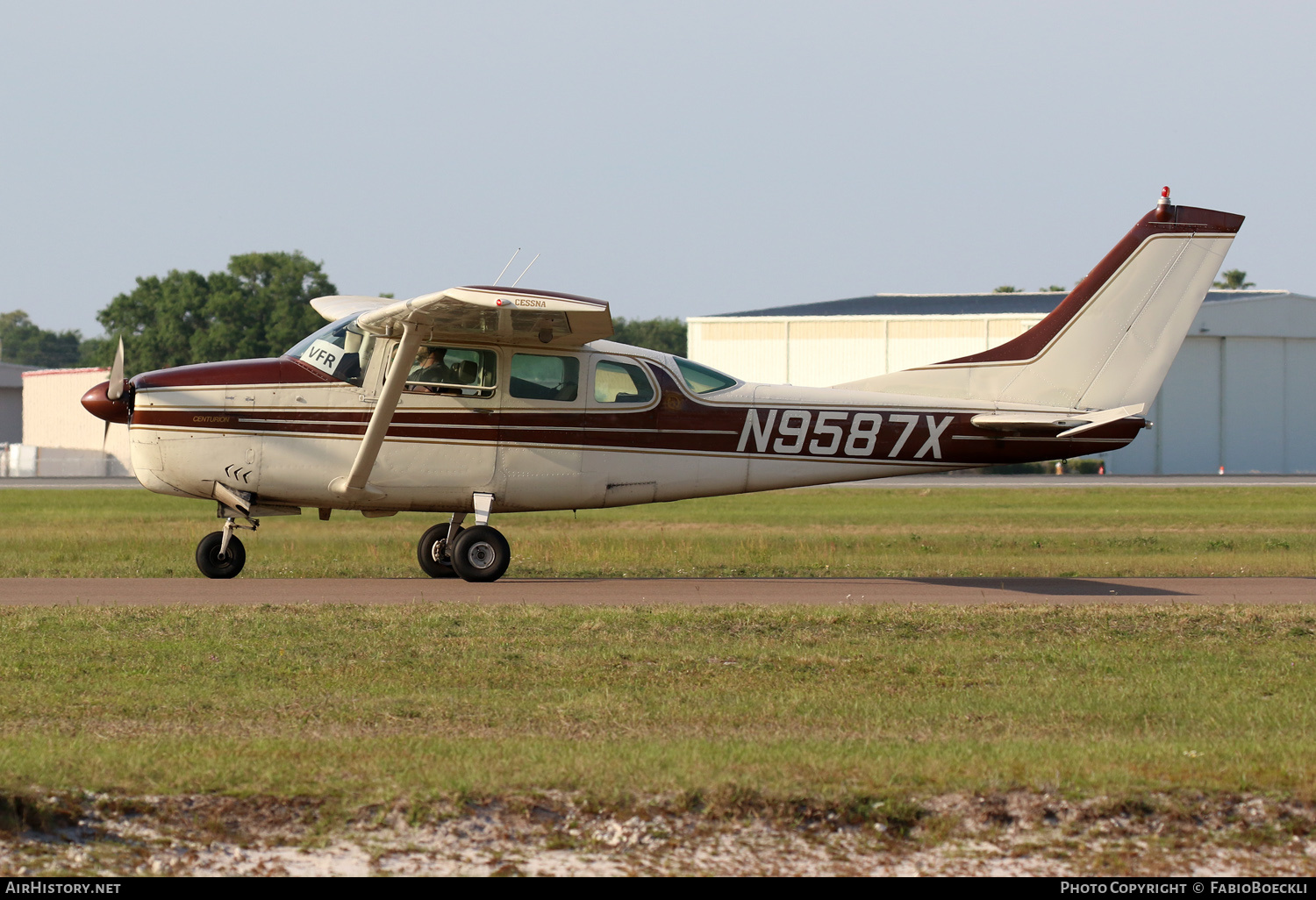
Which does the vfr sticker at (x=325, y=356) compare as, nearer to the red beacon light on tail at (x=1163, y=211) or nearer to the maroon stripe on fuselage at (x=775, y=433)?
the maroon stripe on fuselage at (x=775, y=433)

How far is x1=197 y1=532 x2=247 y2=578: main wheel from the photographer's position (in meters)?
14.2

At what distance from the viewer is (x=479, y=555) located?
14.3 meters

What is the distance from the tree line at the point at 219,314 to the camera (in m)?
83.8

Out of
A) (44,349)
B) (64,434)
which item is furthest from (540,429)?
(44,349)

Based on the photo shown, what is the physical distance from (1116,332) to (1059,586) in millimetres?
2936

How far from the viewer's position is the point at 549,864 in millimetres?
5039

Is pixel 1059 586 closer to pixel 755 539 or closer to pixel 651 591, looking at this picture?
pixel 651 591

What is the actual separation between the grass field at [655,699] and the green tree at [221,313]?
75.3 metres

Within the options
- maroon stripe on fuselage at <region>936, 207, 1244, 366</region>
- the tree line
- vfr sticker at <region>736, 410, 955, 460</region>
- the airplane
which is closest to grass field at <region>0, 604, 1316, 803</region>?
the airplane

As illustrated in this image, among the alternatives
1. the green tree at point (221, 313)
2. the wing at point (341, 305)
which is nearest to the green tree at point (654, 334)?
Result: the green tree at point (221, 313)

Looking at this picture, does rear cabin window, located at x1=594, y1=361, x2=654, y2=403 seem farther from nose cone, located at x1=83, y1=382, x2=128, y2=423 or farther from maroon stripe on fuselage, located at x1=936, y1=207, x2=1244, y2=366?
nose cone, located at x1=83, y1=382, x2=128, y2=423

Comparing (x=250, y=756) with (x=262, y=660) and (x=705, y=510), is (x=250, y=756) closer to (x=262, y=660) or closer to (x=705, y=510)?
(x=262, y=660)

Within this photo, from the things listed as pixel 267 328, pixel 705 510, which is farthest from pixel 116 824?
pixel 267 328

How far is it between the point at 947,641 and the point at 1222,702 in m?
2.55
